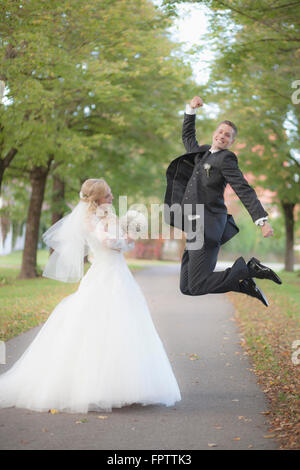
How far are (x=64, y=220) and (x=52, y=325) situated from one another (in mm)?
1138

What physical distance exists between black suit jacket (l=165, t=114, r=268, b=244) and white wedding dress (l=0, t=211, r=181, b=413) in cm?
104

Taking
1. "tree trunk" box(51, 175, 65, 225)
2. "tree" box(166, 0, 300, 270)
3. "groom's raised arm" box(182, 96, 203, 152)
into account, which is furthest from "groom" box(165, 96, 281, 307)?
"tree trunk" box(51, 175, 65, 225)

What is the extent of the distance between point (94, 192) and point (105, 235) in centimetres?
46

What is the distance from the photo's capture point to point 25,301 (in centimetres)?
1445

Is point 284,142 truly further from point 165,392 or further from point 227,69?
point 165,392

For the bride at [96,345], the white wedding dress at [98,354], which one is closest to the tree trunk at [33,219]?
the bride at [96,345]

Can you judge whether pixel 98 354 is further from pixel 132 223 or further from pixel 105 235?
pixel 132 223

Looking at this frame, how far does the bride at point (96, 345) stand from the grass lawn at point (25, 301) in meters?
3.85

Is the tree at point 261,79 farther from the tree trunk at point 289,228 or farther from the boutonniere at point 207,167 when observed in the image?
the boutonniere at point 207,167

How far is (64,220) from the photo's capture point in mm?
6195

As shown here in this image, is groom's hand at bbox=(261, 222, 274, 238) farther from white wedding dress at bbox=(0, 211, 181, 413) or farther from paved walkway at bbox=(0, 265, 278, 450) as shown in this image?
paved walkway at bbox=(0, 265, 278, 450)

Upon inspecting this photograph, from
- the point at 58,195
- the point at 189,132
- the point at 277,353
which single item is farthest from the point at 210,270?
the point at 58,195

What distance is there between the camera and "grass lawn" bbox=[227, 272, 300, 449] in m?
5.21
